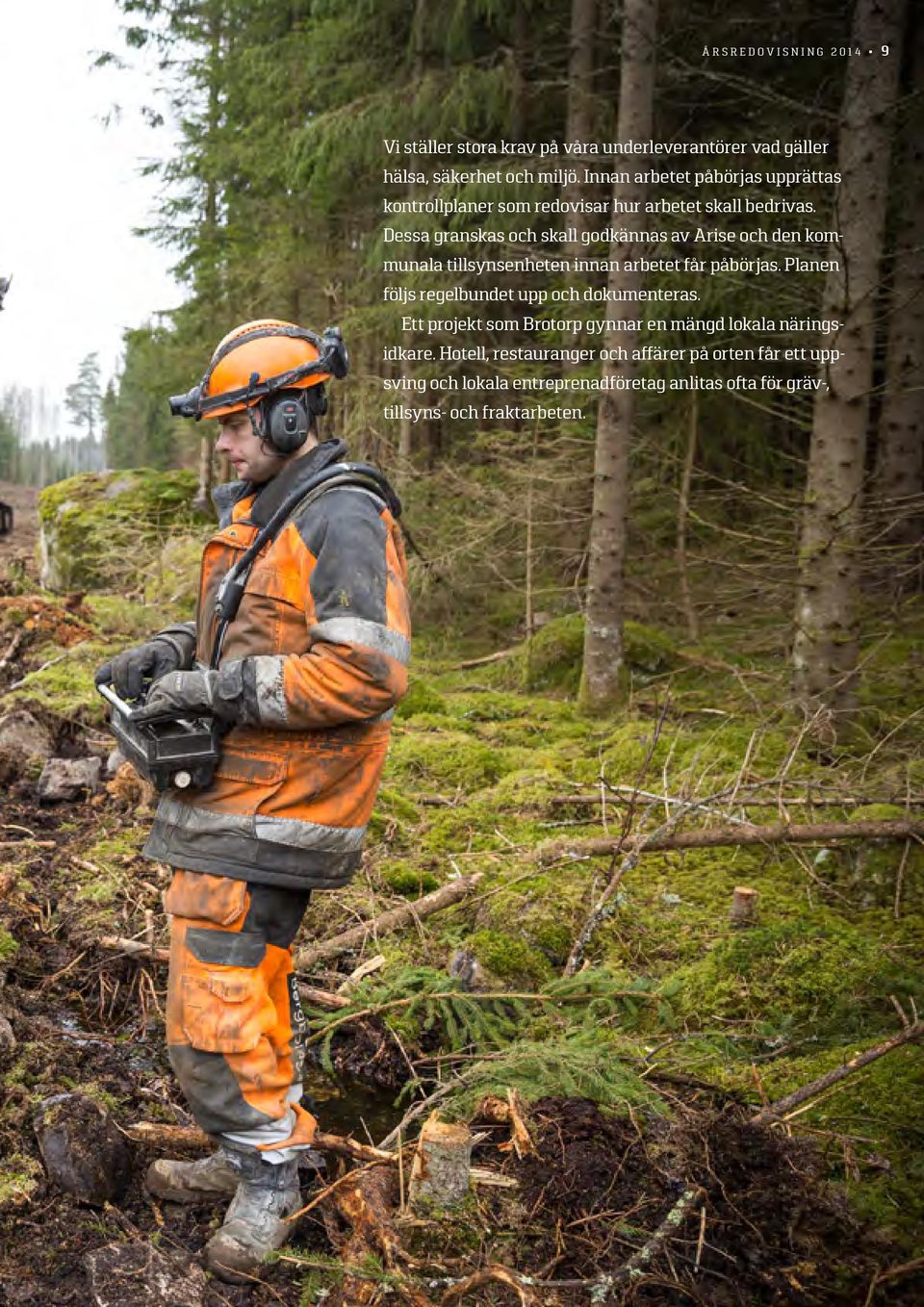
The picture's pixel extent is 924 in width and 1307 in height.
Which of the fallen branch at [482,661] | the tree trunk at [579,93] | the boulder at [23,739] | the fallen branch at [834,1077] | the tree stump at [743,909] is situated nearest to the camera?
the fallen branch at [834,1077]

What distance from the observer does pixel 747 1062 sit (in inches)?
147

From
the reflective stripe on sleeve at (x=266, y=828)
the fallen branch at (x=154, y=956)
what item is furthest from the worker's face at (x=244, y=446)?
the fallen branch at (x=154, y=956)

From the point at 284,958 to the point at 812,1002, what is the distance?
2.31m

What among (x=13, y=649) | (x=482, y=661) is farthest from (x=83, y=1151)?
(x=482, y=661)

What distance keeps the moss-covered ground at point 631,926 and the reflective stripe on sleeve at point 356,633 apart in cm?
165

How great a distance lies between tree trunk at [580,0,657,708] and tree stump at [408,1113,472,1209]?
6.69 m

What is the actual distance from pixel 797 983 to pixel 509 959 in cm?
125

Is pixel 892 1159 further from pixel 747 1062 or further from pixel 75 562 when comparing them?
pixel 75 562

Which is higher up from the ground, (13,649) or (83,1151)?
(13,649)

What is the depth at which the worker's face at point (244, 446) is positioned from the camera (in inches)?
116

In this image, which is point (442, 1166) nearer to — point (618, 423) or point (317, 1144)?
point (317, 1144)

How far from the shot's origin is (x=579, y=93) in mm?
10984

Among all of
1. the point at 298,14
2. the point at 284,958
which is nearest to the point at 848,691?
the point at 284,958

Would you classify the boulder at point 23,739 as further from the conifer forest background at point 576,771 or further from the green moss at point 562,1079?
the green moss at point 562,1079
